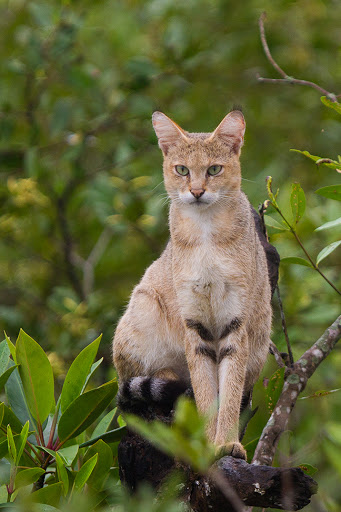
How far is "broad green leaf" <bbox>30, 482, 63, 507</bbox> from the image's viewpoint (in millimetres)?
3340

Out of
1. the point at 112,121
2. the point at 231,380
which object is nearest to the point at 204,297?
the point at 231,380

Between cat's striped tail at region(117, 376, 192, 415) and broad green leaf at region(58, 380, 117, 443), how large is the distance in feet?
1.27

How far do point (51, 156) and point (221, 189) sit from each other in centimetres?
367

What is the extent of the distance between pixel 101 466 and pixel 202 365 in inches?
34.8

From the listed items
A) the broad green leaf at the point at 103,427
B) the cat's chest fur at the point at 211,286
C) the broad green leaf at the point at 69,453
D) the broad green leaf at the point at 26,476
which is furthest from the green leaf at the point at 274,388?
the broad green leaf at the point at 26,476

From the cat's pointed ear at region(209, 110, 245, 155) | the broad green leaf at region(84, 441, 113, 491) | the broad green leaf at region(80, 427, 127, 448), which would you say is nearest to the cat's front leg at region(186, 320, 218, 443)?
the broad green leaf at region(80, 427, 127, 448)

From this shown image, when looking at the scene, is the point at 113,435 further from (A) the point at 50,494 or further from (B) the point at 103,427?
(A) the point at 50,494

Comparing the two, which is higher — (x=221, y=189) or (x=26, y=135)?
(x=221, y=189)

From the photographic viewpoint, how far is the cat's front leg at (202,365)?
4.20 metres

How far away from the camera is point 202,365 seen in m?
4.35

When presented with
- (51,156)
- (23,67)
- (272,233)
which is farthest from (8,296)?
(272,233)

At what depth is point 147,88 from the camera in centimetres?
761

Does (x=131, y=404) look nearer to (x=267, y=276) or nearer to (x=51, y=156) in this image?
(x=267, y=276)

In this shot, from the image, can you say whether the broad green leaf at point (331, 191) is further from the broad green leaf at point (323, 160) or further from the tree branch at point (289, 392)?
the tree branch at point (289, 392)
